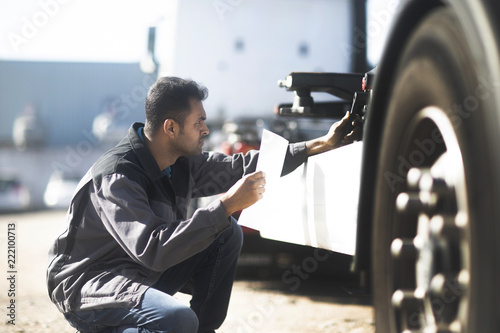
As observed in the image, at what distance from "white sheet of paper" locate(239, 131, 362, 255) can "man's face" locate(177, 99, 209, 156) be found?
29cm

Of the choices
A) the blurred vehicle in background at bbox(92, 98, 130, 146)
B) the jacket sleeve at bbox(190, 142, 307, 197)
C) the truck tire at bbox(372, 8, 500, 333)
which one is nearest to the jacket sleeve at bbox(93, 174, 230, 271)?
the jacket sleeve at bbox(190, 142, 307, 197)

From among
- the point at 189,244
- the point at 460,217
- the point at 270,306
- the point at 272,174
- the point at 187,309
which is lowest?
the point at 270,306

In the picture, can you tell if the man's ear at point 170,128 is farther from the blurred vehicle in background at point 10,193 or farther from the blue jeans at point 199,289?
the blurred vehicle in background at point 10,193

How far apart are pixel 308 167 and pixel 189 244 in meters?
0.64

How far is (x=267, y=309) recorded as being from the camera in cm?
450


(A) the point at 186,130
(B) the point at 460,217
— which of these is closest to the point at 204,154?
(A) the point at 186,130

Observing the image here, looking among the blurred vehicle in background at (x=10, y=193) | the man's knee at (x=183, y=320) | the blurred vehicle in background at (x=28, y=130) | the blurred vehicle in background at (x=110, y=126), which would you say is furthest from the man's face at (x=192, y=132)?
the blurred vehicle in background at (x=28, y=130)

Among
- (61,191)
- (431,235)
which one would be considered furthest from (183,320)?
(61,191)

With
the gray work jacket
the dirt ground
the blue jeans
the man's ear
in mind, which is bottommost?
the dirt ground

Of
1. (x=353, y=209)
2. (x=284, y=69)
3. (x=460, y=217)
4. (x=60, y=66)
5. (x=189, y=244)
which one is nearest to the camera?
(x=460, y=217)

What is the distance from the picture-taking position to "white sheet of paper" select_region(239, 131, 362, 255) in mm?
2266

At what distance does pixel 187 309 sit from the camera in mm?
2447

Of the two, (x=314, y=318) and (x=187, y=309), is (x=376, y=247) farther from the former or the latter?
(x=314, y=318)

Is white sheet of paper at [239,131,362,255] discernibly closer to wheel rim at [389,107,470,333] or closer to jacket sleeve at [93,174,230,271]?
jacket sleeve at [93,174,230,271]
